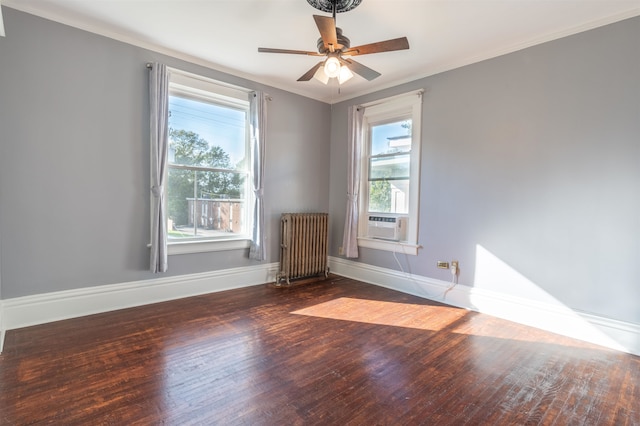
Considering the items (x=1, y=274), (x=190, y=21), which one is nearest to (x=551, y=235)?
(x=190, y=21)

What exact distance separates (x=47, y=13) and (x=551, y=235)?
498cm

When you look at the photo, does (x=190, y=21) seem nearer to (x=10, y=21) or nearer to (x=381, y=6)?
(x=10, y=21)

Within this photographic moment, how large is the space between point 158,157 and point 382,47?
243cm

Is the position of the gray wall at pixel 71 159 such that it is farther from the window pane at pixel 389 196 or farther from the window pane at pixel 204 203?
the window pane at pixel 389 196

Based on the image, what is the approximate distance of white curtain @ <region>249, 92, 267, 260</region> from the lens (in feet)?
13.1

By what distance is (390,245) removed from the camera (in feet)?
13.7

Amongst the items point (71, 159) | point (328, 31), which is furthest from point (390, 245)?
→ point (71, 159)

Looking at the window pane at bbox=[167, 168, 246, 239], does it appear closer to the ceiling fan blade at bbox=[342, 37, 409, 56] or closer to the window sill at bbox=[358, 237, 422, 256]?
the window sill at bbox=[358, 237, 422, 256]

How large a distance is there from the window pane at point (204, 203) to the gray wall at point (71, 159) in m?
0.30

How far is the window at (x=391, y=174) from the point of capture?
3955 millimetres

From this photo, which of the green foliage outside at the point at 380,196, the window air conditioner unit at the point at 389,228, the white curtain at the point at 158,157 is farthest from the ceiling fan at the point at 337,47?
the window air conditioner unit at the point at 389,228

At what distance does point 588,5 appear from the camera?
2.45m

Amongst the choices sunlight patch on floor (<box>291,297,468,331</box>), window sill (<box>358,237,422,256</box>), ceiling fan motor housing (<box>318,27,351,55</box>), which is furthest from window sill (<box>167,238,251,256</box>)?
ceiling fan motor housing (<box>318,27,351,55</box>)

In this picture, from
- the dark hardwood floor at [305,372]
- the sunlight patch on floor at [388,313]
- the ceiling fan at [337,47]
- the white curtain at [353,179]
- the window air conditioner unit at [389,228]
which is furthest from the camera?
the white curtain at [353,179]
